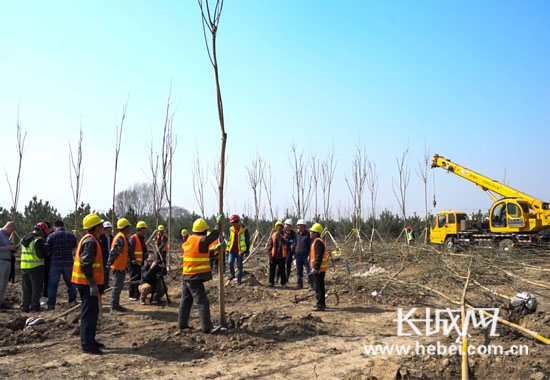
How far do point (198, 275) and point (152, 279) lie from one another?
9.45ft

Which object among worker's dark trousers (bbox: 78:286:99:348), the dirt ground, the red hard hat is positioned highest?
the red hard hat

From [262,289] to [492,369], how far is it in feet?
19.6

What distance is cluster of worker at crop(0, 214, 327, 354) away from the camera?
5.32 metres

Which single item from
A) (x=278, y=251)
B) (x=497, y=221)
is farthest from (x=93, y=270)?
(x=497, y=221)

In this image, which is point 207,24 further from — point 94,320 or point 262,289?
point 262,289

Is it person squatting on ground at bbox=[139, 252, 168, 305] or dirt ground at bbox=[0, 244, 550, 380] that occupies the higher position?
person squatting on ground at bbox=[139, 252, 168, 305]

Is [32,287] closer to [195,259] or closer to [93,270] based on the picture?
[93,270]

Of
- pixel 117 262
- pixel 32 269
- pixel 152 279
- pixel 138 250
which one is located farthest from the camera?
pixel 138 250

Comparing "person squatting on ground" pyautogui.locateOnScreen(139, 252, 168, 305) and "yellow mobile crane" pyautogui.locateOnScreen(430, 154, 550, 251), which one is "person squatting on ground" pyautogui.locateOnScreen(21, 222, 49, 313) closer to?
"person squatting on ground" pyautogui.locateOnScreen(139, 252, 168, 305)

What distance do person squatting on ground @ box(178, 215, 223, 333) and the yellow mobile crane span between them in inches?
434

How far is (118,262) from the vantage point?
7504mm

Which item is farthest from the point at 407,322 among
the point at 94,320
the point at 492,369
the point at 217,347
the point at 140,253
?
the point at 140,253

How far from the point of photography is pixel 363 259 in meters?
15.9

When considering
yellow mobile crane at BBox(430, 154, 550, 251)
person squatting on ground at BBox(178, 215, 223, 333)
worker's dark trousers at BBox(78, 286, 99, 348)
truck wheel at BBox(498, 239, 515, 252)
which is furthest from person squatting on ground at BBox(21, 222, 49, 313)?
truck wheel at BBox(498, 239, 515, 252)
